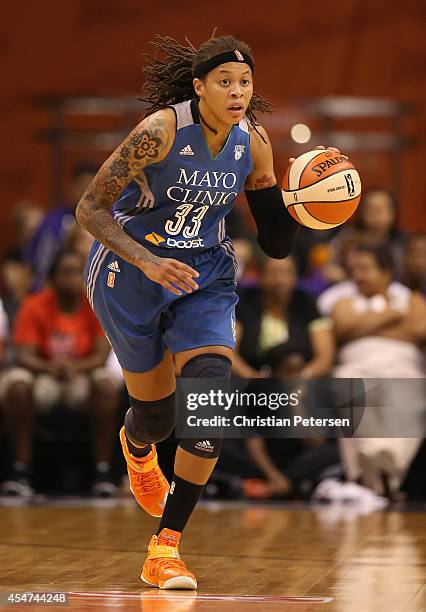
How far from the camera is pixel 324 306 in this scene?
861 cm

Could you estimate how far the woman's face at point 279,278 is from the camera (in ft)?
27.2

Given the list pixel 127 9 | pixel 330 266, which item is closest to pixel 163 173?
pixel 330 266

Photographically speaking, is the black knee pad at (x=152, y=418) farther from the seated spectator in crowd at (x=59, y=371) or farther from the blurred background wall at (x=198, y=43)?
the blurred background wall at (x=198, y=43)

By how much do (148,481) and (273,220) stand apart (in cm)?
133

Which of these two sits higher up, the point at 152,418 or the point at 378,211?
the point at 378,211

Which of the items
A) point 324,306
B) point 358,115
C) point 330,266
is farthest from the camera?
point 358,115

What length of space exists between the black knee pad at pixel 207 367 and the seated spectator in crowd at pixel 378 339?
2.81 m

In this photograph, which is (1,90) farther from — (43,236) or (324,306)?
(324,306)

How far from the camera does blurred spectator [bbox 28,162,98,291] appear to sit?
30.6 ft

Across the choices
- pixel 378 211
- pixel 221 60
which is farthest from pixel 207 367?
pixel 378 211

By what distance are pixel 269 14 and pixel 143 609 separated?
868 cm

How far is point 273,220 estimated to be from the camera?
17.1ft

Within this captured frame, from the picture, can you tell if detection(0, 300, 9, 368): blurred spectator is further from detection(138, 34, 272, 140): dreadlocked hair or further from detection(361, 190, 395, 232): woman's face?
detection(138, 34, 272, 140): dreadlocked hair

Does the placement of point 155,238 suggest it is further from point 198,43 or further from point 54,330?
point 198,43
